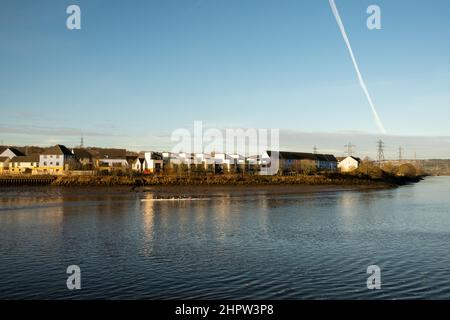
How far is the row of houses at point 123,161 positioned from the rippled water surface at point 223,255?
6704cm

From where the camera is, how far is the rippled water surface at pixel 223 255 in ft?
48.9

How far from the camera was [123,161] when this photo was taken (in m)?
121

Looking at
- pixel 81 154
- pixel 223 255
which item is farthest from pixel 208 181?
pixel 223 255

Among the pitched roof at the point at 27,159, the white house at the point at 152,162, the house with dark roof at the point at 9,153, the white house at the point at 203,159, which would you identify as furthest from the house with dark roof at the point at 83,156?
the white house at the point at 203,159

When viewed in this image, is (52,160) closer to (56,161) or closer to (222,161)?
(56,161)

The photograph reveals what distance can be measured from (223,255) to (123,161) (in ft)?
344

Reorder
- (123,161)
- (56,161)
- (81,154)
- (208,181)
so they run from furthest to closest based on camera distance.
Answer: (123,161) < (81,154) < (56,161) < (208,181)

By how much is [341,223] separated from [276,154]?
344 ft

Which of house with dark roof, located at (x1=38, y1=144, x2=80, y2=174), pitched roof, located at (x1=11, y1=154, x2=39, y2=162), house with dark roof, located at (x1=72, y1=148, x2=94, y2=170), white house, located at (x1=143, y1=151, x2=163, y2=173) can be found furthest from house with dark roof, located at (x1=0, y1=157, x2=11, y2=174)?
white house, located at (x1=143, y1=151, x2=163, y2=173)

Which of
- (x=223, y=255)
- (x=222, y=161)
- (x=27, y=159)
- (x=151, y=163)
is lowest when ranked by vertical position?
(x=223, y=255)

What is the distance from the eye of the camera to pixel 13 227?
28953 mm
